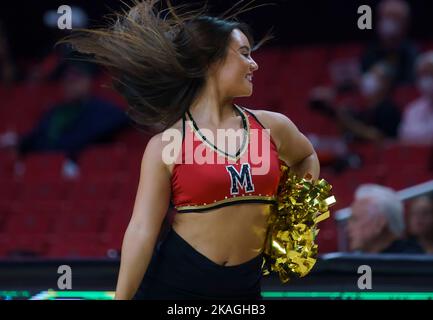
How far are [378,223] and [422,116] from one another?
85.9 inches

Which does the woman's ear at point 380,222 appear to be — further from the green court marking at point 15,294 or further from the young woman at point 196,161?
the green court marking at point 15,294

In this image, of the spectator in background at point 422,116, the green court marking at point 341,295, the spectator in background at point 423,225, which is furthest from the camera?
the spectator in background at point 422,116

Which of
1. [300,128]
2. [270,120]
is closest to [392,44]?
[300,128]

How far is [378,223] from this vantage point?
4902mm

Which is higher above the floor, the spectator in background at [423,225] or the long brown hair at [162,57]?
the long brown hair at [162,57]

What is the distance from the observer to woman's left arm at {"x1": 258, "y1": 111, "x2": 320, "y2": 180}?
3520 millimetres

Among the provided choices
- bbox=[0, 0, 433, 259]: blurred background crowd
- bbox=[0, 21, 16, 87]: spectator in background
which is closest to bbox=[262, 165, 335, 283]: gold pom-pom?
bbox=[0, 0, 433, 259]: blurred background crowd

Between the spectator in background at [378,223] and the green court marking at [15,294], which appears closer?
the green court marking at [15,294]

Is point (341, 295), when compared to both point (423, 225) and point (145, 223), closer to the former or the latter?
point (423, 225)

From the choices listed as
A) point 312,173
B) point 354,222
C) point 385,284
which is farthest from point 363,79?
point 312,173

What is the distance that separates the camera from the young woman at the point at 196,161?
10.8 ft

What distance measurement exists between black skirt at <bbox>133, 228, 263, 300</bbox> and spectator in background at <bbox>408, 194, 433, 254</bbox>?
1910 millimetres

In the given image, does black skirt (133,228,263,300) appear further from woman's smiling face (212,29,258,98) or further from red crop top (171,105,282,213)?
woman's smiling face (212,29,258,98)

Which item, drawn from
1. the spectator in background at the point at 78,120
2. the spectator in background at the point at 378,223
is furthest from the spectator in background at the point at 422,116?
the spectator in background at the point at 78,120
